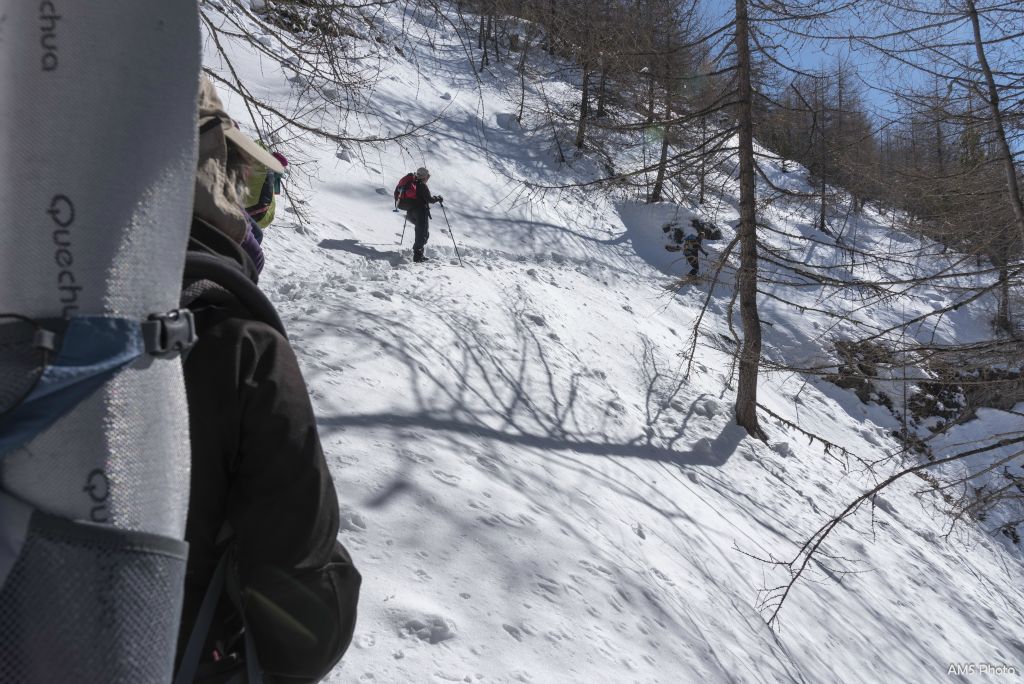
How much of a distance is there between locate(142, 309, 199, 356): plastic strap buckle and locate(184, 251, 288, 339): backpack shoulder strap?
229 millimetres

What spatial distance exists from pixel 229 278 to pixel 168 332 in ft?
0.99

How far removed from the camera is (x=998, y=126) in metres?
5.84

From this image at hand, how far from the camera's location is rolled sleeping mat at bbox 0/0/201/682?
2.64 feet

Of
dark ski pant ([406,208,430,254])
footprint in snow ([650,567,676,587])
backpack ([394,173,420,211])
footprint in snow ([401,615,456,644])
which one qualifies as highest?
backpack ([394,173,420,211])

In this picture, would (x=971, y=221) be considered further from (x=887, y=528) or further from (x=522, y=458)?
(x=522, y=458)

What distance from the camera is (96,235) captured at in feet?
2.81

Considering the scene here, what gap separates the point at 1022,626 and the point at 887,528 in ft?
5.55

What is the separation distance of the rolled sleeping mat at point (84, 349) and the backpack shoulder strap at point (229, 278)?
239 millimetres

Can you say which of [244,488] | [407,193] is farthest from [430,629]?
[407,193]

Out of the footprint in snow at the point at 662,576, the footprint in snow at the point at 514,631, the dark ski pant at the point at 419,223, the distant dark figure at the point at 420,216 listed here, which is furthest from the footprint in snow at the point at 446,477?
the dark ski pant at the point at 419,223

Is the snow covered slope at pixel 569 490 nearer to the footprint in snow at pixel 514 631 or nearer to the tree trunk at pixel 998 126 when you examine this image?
the footprint in snow at pixel 514 631

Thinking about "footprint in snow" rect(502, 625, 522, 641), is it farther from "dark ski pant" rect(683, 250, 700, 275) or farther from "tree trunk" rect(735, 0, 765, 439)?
"dark ski pant" rect(683, 250, 700, 275)

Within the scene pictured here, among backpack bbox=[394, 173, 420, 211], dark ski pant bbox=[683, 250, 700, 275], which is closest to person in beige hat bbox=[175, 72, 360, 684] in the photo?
dark ski pant bbox=[683, 250, 700, 275]

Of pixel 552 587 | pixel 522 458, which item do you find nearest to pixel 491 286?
pixel 522 458
